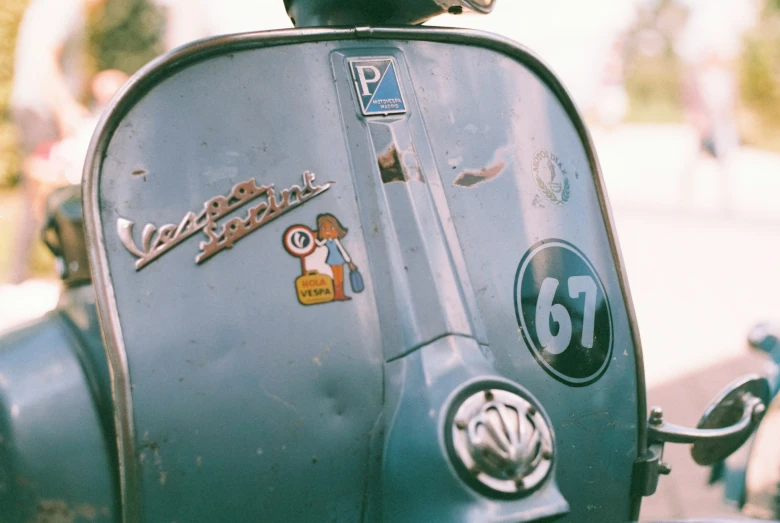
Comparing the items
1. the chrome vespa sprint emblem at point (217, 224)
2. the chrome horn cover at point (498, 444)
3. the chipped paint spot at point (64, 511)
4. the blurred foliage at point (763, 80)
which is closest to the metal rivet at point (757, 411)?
the chrome horn cover at point (498, 444)

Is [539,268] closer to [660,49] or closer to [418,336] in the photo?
[418,336]

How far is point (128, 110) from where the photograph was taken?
1.28 metres

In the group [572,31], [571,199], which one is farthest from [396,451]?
[572,31]

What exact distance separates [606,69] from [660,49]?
83.4ft

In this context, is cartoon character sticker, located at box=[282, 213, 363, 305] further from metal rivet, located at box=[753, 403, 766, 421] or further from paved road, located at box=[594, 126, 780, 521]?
paved road, located at box=[594, 126, 780, 521]

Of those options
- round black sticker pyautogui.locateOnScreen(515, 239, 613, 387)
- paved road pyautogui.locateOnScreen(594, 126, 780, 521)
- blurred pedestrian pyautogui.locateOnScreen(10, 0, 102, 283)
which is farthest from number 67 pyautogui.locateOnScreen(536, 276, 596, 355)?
blurred pedestrian pyautogui.locateOnScreen(10, 0, 102, 283)

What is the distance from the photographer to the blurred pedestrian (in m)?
3.61

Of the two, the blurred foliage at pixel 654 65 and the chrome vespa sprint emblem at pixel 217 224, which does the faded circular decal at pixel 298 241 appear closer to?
the chrome vespa sprint emblem at pixel 217 224

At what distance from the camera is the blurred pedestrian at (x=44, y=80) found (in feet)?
11.8

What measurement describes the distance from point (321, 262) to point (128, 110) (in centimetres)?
40

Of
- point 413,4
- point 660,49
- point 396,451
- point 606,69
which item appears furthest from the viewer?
point 660,49

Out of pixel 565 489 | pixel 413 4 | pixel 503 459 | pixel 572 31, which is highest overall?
pixel 572 31

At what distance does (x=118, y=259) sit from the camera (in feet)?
4.04

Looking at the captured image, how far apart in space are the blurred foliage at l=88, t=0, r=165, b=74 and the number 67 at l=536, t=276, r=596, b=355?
367 inches
